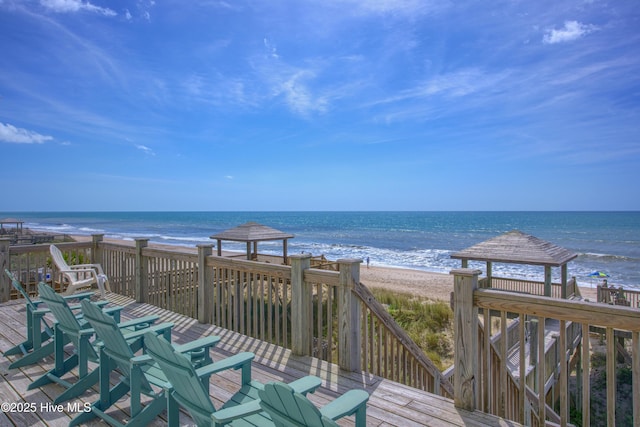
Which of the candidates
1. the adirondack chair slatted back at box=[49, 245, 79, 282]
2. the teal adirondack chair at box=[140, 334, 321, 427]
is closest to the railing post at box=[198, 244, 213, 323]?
the adirondack chair slatted back at box=[49, 245, 79, 282]

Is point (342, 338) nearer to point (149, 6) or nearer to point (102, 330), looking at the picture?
point (102, 330)

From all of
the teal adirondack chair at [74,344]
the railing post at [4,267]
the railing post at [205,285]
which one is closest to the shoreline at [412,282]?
the railing post at [205,285]

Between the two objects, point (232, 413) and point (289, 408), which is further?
point (232, 413)

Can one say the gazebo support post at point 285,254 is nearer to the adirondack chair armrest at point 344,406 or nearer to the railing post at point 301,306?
the railing post at point 301,306

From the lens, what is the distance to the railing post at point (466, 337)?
2508mm

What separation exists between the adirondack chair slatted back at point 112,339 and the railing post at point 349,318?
1.65 metres

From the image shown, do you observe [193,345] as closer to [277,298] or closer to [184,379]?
[184,379]

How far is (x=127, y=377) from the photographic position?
2.40 m

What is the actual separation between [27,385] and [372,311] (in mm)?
2967

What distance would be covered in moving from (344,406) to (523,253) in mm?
9680

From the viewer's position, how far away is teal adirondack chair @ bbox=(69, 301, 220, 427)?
216 cm

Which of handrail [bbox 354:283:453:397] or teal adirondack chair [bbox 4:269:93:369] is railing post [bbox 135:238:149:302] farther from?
handrail [bbox 354:283:453:397]

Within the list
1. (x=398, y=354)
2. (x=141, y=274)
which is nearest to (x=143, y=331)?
(x=398, y=354)

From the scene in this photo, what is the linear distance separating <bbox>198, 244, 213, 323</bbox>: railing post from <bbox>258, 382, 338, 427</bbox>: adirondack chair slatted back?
134 inches
